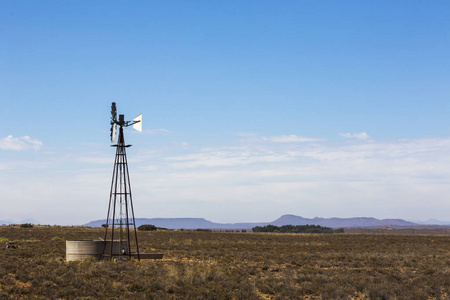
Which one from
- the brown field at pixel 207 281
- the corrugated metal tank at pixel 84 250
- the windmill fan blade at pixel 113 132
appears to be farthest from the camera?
the windmill fan blade at pixel 113 132

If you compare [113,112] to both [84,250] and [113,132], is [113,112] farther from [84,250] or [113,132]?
[84,250]

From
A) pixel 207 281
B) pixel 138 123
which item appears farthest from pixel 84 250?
pixel 207 281

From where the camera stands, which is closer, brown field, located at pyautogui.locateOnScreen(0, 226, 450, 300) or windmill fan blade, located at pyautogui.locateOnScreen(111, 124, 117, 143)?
brown field, located at pyautogui.locateOnScreen(0, 226, 450, 300)

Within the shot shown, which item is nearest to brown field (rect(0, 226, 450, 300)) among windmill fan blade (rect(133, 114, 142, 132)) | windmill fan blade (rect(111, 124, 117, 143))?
windmill fan blade (rect(111, 124, 117, 143))

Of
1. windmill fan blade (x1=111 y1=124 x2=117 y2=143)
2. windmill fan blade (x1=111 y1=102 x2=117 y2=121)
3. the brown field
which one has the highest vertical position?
windmill fan blade (x1=111 y1=102 x2=117 y2=121)

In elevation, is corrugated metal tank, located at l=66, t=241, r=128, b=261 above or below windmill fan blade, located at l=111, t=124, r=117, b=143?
below

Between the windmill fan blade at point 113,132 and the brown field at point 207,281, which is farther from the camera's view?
the windmill fan blade at point 113,132

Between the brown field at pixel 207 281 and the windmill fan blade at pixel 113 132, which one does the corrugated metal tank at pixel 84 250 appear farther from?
the windmill fan blade at pixel 113 132

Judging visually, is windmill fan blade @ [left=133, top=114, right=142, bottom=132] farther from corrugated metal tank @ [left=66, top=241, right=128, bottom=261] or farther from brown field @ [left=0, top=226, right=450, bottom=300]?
brown field @ [left=0, top=226, right=450, bottom=300]

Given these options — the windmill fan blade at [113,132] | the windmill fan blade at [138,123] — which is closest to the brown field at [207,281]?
the windmill fan blade at [113,132]

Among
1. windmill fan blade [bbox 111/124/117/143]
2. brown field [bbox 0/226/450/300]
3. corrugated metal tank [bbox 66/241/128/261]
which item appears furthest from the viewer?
windmill fan blade [bbox 111/124/117/143]

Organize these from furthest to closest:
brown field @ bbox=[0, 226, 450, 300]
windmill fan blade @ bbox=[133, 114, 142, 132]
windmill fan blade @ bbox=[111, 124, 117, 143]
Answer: windmill fan blade @ bbox=[111, 124, 117, 143], windmill fan blade @ bbox=[133, 114, 142, 132], brown field @ bbox=[0, 226, 450, 300]

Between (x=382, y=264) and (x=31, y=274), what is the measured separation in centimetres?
2534

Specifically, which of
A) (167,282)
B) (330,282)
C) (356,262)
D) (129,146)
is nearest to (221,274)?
(167,282)
